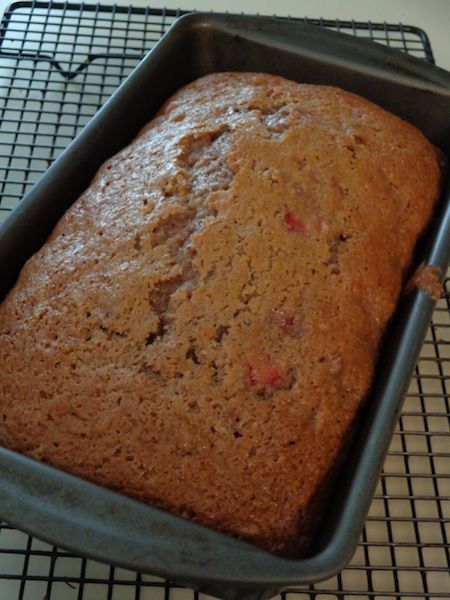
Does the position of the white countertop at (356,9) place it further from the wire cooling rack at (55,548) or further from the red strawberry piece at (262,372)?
the red strawberry piece at (262,372)

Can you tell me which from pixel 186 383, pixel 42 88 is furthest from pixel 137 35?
pixel 186 383

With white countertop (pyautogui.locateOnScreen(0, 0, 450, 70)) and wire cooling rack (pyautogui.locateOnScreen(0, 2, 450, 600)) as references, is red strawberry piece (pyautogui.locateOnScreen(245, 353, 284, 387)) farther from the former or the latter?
white countertop (pyautogui.locateOnScreen(0, 0, 450, 70))

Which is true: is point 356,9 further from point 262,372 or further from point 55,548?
point 55,548

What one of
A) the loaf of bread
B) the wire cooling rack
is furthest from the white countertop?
the loaf of bread

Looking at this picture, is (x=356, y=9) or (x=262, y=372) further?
(x=356, y=9)

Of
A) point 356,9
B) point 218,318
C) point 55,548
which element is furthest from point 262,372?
point 356,9

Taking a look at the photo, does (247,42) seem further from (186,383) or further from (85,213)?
(186,383)

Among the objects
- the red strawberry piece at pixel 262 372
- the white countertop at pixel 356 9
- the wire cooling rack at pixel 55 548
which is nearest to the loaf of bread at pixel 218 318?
the red strawberry piece at pixel 262 372
